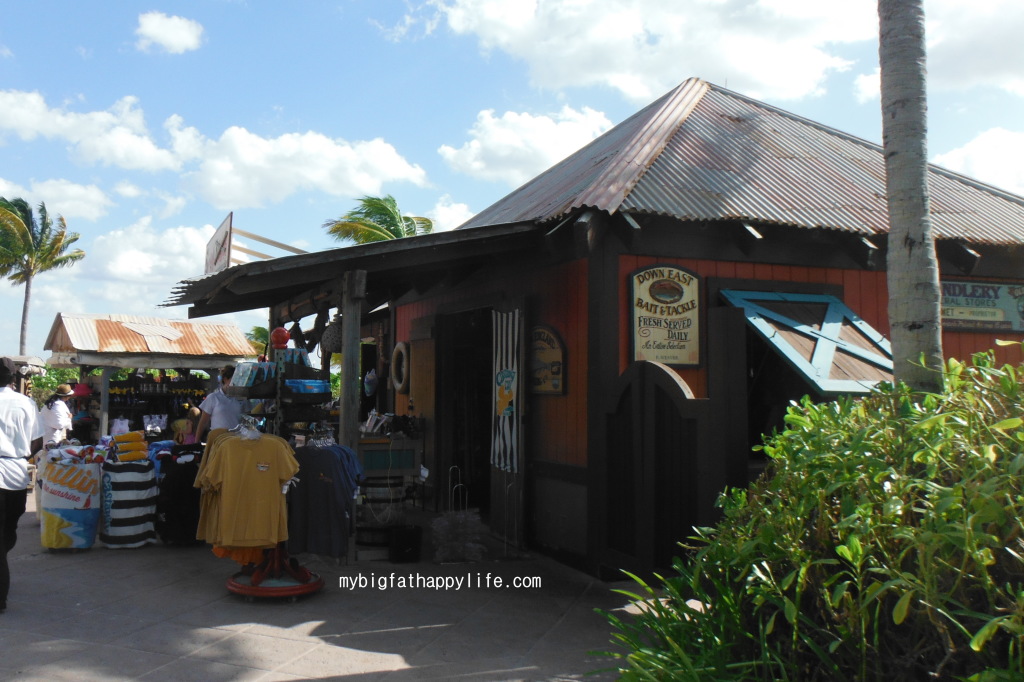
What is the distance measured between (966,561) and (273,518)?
15.9 ft

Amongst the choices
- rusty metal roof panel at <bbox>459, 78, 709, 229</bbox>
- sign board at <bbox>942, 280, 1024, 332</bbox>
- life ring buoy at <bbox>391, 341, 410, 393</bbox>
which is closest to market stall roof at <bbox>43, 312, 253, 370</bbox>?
life ring buoy at <bbox>391, 341, 410, 393</bbox>

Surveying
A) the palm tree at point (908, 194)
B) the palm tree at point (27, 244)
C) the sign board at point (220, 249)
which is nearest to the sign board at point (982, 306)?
the palm tree at point (908, 194)

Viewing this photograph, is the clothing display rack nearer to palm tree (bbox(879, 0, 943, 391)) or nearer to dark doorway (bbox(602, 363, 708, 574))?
dark doorway (bbox(602, 363, 708, 574))

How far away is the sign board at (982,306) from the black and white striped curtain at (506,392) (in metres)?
4.46

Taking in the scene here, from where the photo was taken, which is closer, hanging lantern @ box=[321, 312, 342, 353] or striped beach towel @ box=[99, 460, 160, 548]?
striped beach towel @ box=[99, 460, 160, 548]

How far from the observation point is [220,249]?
880cm

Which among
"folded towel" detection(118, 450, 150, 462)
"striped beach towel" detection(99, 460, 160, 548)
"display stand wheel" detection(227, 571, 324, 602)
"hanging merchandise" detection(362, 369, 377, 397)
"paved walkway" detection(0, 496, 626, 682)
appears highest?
"hanging merchandise" detection(362, 369, 377, 397)

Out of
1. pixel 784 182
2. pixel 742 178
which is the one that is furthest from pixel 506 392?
pixel 784 182

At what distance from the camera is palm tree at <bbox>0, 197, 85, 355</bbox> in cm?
3391

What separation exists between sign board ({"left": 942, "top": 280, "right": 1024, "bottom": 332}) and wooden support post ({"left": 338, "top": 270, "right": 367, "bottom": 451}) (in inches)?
234

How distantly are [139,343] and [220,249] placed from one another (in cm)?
848

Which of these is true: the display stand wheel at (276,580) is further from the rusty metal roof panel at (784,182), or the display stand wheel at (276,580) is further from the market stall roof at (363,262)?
the rusty metal roof panel at (784,182)

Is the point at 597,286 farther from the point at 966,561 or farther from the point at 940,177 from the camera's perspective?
the point at 940,177

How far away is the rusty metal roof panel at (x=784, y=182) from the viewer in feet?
23.0
